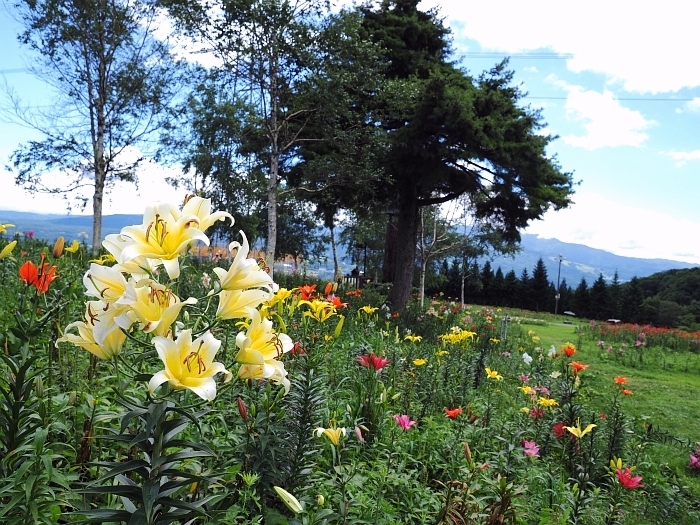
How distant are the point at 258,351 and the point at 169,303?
0.25m

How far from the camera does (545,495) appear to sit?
2.73 m

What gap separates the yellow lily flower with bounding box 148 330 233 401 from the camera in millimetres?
991

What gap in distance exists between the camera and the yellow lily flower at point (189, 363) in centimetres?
99

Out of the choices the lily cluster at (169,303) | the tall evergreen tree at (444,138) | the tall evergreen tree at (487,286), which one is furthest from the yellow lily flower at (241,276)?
the tall evergreen tree at (487,286)

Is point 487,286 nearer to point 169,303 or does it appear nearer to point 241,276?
point 241,276

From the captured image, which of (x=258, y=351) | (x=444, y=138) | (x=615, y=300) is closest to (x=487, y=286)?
(x=615, y=300)

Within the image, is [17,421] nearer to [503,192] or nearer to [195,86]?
[503,192]

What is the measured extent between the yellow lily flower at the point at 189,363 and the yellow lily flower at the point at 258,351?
0.12 m

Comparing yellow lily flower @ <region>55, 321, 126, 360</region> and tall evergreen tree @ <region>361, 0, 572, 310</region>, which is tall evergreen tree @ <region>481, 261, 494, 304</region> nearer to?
tall evergreen tree @ <region>361, 0, 572, 310</region>

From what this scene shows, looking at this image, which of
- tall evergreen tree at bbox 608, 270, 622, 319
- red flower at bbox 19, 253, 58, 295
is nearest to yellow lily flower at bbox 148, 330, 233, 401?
red flower at bbox 19, 253, 58, 295

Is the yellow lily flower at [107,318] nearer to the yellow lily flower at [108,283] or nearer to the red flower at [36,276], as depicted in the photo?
the yellow lily flower at [108,283]

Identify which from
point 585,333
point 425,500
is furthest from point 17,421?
point 585,333

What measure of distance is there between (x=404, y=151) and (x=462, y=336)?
667 cm

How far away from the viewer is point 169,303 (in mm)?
1051
